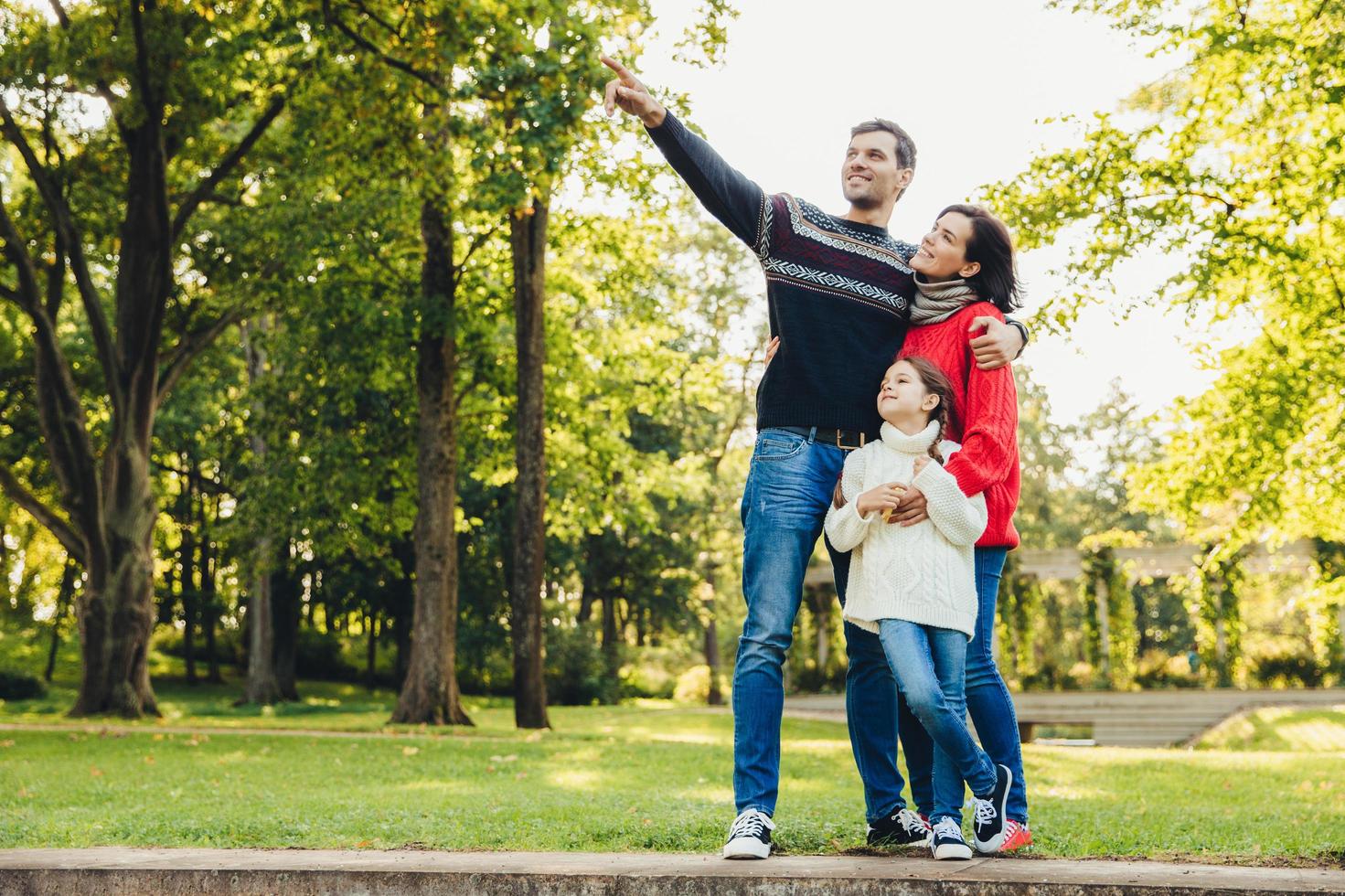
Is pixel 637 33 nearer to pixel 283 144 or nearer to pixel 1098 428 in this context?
pixel 283 144

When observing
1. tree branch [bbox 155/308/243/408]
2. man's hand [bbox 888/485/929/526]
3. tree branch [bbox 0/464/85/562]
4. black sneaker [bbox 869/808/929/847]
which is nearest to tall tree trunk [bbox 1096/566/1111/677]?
tree branch [bbox 155/308/243/408]

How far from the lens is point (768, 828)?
12.2 ft

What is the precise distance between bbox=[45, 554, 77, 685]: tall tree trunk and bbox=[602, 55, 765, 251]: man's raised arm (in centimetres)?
3995

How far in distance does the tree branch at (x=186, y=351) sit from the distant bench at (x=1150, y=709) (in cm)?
1362

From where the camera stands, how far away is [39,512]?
18.2m

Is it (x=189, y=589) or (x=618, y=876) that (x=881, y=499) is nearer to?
(x=618, y=876)

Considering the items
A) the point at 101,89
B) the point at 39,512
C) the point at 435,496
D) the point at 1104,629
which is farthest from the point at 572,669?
the point at 101,89

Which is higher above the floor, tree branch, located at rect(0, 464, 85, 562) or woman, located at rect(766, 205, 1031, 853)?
tree branch, located at rect(0, 464, 85, 562)

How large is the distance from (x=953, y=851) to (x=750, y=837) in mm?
578

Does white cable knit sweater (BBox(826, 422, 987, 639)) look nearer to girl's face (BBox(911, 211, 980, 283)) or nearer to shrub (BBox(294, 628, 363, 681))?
girl's face (BBox(911, 211, 980, 283))

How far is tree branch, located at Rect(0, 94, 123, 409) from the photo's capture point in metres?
16.8

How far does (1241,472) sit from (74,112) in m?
17.7

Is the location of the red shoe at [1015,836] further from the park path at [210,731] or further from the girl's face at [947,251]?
the park path at [210,731]

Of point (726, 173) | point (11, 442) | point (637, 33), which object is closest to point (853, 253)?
point (726, 173)
